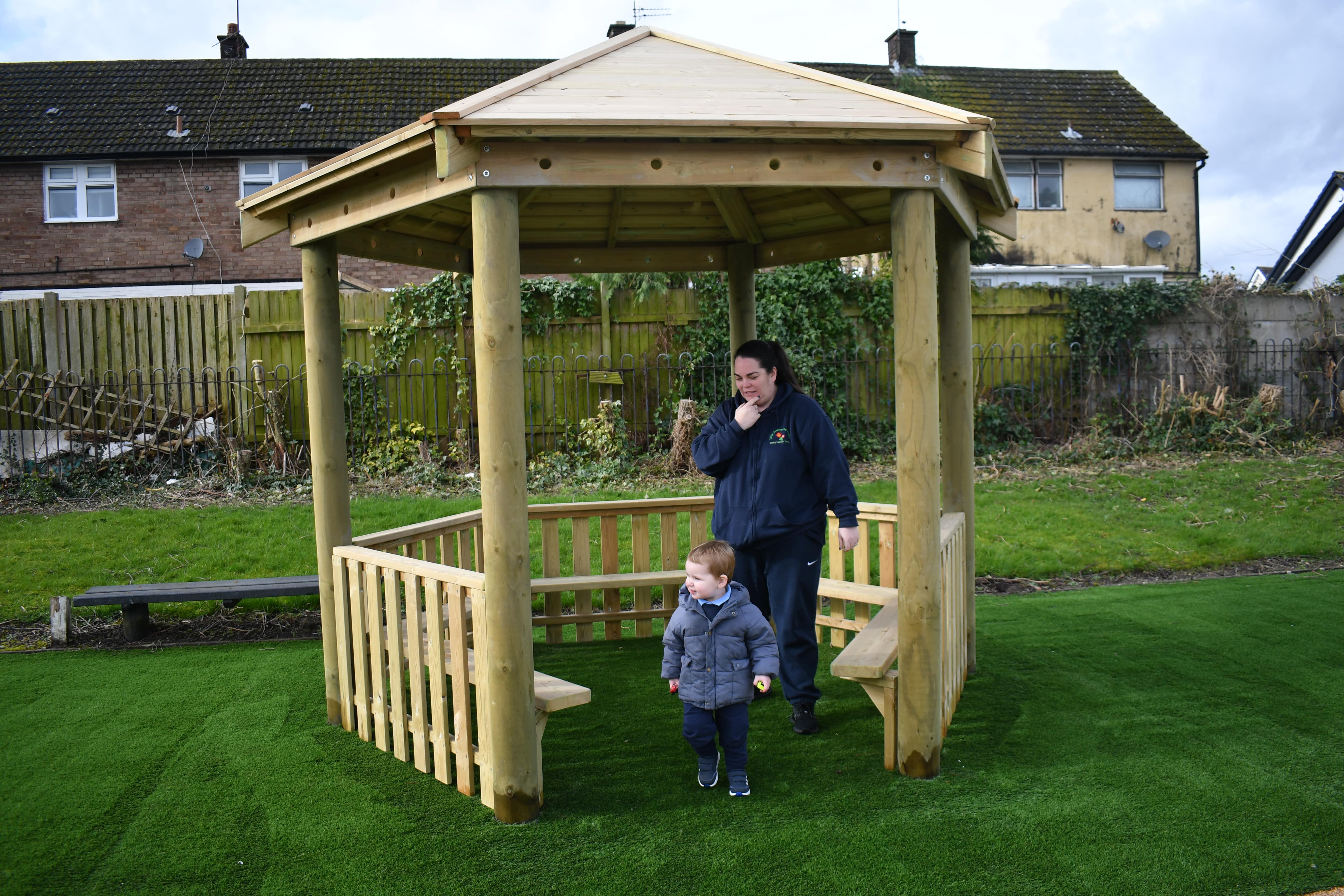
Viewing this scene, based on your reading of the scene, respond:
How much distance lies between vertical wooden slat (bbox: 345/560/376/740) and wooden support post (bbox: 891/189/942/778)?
254 cm

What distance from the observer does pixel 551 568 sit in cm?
656

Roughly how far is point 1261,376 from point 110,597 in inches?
559

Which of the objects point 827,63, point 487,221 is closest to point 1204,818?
point 487,221

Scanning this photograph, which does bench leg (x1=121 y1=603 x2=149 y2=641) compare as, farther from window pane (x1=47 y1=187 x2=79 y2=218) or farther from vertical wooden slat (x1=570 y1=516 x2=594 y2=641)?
window pane (x1=47 y1=187 x2=79 y2=218)

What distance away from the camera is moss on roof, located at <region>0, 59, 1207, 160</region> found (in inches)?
709

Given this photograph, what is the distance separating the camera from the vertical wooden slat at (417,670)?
4.13 m

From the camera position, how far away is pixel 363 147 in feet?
→ 13.0

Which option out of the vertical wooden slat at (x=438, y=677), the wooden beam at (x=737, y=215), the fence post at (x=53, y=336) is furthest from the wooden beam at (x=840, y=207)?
the fence post at (x=53, y=336)

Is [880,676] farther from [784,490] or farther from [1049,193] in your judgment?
[1049,193]

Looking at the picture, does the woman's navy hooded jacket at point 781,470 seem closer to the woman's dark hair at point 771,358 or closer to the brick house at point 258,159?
the woman's dark hair at point 771,358

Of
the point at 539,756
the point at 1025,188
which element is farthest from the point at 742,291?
the point at 1025,188

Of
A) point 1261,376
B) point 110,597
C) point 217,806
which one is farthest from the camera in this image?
point 1261,376

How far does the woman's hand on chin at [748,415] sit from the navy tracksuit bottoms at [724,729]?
1276mm

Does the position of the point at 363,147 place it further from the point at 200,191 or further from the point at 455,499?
the point at 200,191
